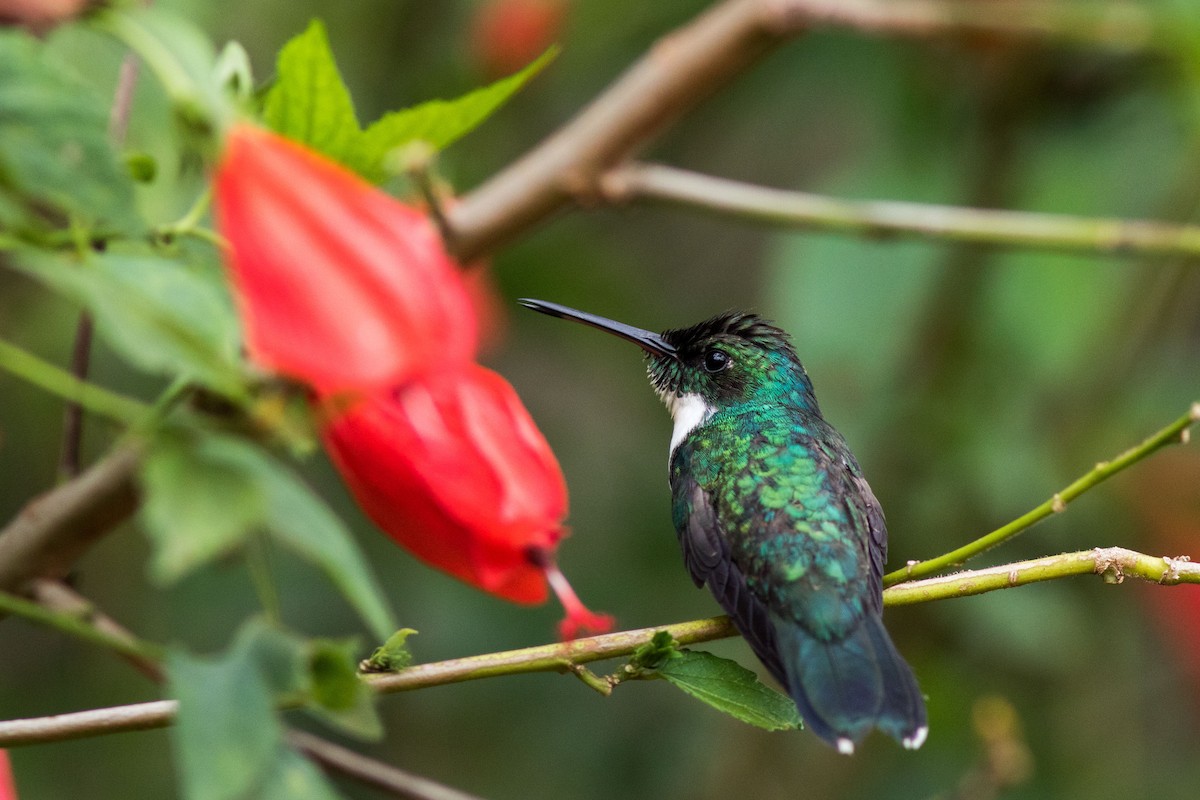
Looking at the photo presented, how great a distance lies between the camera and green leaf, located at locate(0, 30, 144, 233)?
2.66 ft

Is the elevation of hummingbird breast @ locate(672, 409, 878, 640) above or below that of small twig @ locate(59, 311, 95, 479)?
above

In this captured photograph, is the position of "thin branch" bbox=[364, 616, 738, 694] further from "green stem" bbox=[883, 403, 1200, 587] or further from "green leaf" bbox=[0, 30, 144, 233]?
"green leaf" bbox=[0, 30, 144, 233]

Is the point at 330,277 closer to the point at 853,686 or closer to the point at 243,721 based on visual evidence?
the point at 243,721

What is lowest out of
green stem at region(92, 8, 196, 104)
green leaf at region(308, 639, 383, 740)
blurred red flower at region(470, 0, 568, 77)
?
green leaf at region(308, 639, 383, 740)

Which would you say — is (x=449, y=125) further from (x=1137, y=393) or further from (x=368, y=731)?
(x=1137, y=393)

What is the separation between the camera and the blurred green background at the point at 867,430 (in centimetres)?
270

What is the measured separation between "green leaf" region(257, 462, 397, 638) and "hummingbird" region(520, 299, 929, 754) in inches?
29.7

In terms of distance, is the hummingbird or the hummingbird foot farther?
the hummingbird

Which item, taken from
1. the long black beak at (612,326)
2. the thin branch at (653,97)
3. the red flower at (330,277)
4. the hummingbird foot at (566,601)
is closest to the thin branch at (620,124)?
the thin branch at (653,97)

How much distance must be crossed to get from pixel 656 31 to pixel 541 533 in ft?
7.32

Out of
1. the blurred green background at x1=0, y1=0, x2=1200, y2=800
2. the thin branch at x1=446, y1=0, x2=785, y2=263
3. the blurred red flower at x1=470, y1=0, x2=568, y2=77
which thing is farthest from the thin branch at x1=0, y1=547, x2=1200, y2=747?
the blurred red flower at x1=470, y1=0, x2=568, y2=77

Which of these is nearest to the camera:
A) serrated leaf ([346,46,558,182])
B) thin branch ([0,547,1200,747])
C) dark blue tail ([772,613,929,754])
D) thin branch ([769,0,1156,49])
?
thin branch ([0,547,1200,747])

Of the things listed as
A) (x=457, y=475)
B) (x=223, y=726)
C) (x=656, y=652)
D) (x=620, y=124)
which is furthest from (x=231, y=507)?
(x=620, y=124)

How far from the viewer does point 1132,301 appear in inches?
114
